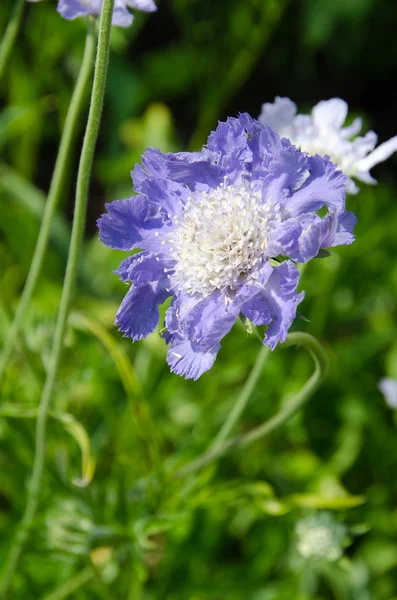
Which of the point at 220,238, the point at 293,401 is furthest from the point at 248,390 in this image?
the point at 220,238

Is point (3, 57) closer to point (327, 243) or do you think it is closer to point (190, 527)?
point (327, 243)

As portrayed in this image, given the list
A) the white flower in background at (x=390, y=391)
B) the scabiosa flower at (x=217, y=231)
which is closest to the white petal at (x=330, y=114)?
the scabiosa flower at (x=217, y=231)

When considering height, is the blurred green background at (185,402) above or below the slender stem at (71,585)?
above


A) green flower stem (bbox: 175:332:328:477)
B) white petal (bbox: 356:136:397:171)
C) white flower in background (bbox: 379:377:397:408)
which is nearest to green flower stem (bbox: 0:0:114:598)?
green flower stem (bbox: 175:332:328:477)

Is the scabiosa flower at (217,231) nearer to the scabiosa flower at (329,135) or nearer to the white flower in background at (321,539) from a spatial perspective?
the scabiosa flower at (329,135)

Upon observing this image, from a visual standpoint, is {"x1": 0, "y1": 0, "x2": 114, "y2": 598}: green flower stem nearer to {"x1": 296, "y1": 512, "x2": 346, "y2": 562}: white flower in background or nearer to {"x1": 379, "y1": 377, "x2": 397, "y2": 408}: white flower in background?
{"x1": 296, "y1": 512, "x2": 346, "y2": 562}: white flower in background

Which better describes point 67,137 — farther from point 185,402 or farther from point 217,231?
point 185,402
